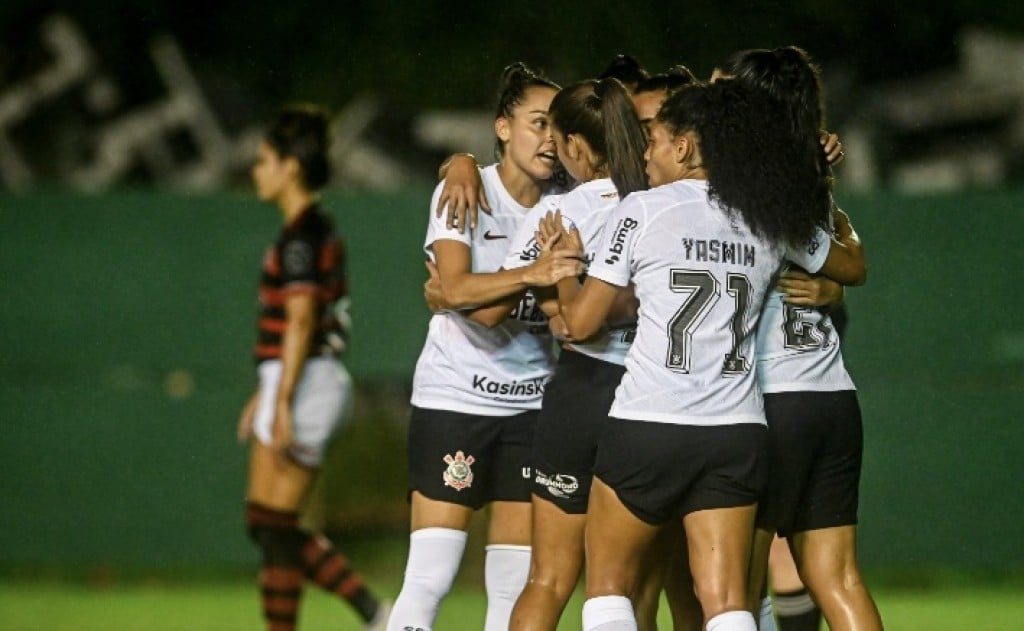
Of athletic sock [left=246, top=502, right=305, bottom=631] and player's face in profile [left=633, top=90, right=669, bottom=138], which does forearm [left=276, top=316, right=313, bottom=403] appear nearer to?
athletic sock [left=246, top=502, right=305, bottom=631]

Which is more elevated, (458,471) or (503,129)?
(503,129)

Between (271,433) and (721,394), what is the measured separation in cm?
285

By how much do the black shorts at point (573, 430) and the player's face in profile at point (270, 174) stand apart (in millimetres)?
2339

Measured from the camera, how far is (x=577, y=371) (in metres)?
4.84

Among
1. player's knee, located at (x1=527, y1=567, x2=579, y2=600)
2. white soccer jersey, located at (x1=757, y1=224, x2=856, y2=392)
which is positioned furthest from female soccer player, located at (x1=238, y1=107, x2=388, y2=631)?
white soccer jersey, located at (x1=757, y1=224, x2=856, y2=392)

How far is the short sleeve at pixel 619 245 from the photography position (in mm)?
4332

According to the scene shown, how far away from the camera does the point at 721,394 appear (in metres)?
4.34

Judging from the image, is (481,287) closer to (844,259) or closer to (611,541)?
(611,541)

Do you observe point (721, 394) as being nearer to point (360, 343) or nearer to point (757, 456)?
point (757, 456)

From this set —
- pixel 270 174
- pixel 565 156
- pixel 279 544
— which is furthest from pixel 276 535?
pixel 565 156

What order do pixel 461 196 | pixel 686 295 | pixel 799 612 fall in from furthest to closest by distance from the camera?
pixel 799 612 < pixel 461 196 < pixel 686 295

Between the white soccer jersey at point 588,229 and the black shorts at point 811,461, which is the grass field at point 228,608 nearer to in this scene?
the black shorts at point 811,461

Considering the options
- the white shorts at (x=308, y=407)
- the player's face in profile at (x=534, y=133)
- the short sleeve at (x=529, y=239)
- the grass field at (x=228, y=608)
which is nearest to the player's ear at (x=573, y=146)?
the short sleeve at (x=529, y=239)

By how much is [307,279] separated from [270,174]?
54cm
